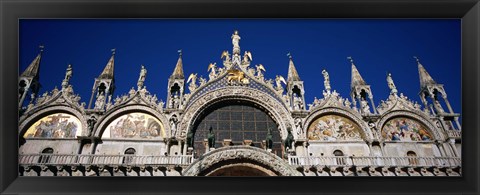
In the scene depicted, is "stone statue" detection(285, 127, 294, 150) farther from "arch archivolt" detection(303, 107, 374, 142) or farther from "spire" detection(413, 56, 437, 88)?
"spire" detection(413, 56, 437, 88)

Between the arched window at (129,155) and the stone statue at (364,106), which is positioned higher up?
the stone statue at (364,106)

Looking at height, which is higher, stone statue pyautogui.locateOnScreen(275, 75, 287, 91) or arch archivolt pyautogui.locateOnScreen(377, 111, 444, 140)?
stone statue pyautogui.locateOnScreen(275, 75, 287, 91)

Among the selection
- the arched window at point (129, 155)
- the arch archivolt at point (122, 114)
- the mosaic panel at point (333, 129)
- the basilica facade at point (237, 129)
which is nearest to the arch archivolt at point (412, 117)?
the basilica facade at point (237, 129)

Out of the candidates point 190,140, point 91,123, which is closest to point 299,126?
point 190,140

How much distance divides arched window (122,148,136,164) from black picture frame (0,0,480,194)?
3.14 meters

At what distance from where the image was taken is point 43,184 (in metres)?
5.52

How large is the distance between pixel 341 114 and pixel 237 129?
305 cm

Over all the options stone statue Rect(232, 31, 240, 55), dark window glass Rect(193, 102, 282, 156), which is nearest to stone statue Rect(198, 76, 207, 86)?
dark window glass Rect(193, 102, 282, 156)

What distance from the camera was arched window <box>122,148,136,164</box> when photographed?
28.8ft

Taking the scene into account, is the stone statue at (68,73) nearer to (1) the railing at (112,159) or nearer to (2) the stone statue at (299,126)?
(1) the railing at (112,159)
